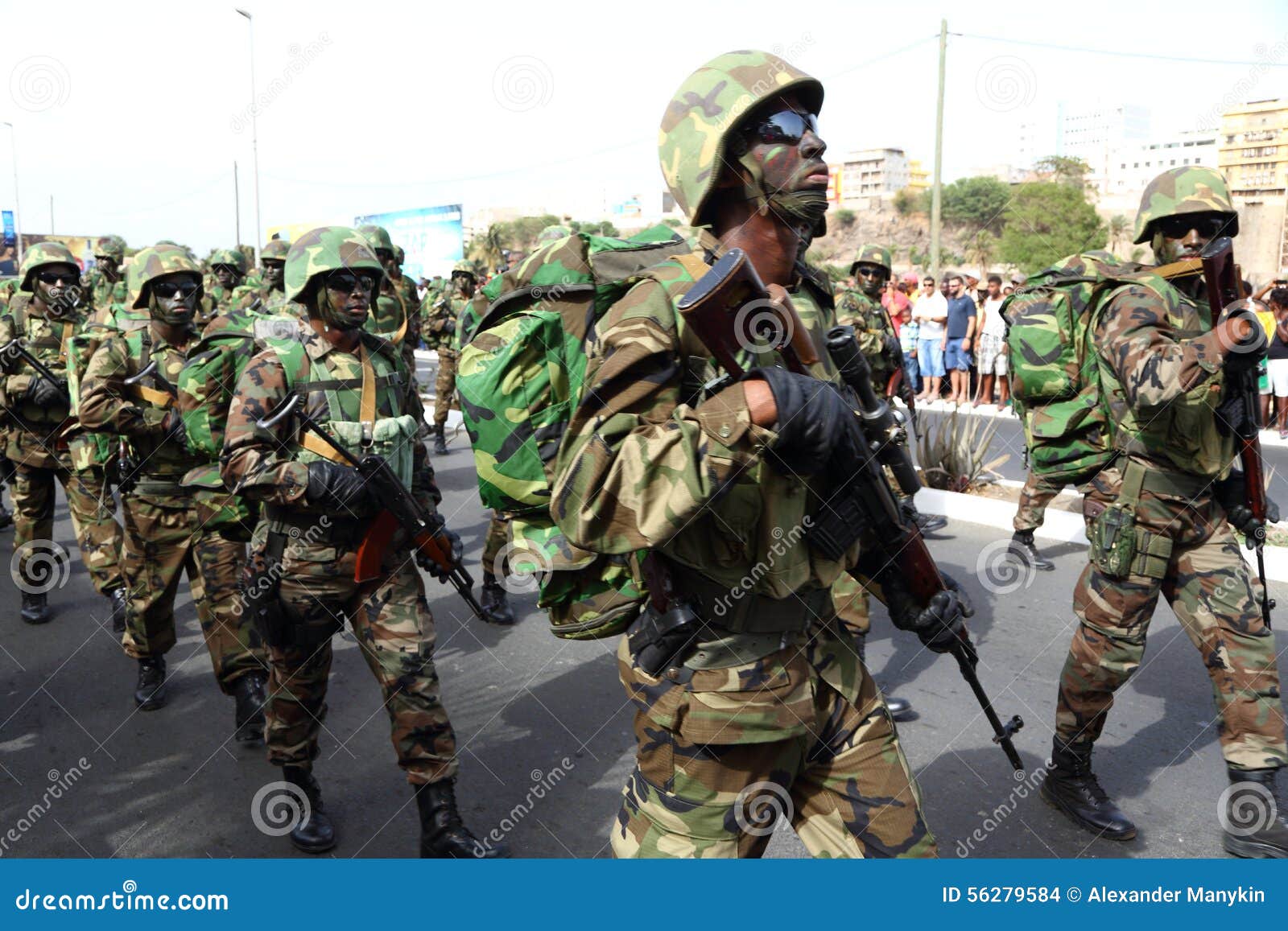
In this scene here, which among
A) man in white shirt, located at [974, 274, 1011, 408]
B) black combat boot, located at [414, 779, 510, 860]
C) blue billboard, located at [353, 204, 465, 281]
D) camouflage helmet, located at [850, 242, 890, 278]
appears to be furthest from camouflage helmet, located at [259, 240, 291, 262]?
blue billboard, located at [353, 204, 465, 281]

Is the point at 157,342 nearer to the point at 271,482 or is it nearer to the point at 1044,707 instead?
the point at 271,482

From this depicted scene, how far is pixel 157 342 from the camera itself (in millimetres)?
5367

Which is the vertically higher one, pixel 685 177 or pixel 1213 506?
pixel 685 177

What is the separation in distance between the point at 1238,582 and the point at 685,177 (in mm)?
2456

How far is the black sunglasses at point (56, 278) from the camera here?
21.8 ft

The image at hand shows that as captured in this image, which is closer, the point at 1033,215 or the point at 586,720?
the point at 586,720

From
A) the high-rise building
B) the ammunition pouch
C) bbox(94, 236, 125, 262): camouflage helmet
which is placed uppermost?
the high-rise building

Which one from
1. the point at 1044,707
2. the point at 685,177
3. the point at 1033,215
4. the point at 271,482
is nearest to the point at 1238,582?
the point at 1044,707

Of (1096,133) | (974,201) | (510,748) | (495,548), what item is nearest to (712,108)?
(510,748)

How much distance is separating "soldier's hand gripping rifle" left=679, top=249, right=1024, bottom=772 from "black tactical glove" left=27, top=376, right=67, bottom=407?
223 inches

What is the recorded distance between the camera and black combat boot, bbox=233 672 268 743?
4.64 meters

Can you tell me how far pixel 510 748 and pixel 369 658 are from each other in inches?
41.3

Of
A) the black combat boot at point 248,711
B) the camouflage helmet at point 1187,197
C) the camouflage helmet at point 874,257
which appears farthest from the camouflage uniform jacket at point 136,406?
the camouflage helmet at point 874,257

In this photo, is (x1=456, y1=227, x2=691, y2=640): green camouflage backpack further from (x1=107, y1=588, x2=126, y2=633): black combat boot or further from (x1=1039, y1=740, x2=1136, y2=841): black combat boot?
(x1=107, y1=588, x2=126, y2=633): black combat boot
